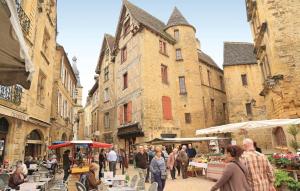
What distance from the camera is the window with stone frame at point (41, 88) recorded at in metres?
13.4

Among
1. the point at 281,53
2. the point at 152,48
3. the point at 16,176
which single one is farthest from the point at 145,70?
the point at 16,176

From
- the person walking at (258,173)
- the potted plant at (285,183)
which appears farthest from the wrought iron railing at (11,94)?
the potted plant at (285,183)

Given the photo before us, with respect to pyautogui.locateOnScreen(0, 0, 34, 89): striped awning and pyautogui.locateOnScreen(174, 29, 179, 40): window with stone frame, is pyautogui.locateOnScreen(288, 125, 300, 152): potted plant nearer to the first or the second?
pyautogui.locateOnScreen(0, 0, 34, 89): striped awning

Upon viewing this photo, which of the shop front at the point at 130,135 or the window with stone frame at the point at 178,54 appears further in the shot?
the window with stone frame at the point at 178,54

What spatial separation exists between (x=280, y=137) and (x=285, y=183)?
872 cm

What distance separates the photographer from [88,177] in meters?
5.57

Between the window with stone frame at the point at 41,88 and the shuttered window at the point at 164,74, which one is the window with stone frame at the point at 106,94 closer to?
the shuttered window at the point at 164,74

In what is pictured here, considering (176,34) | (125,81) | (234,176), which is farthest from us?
(176,34)

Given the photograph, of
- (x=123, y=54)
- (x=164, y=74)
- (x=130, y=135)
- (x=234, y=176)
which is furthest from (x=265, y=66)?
(x=234, y=176)

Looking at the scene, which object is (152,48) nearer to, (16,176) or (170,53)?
(170,53)

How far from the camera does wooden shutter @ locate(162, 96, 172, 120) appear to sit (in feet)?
63.8

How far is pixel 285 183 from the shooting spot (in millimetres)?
5500

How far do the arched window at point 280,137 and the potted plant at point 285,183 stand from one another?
7.80 meters

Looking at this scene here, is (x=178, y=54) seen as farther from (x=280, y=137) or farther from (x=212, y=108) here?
(x=280, y=137)
